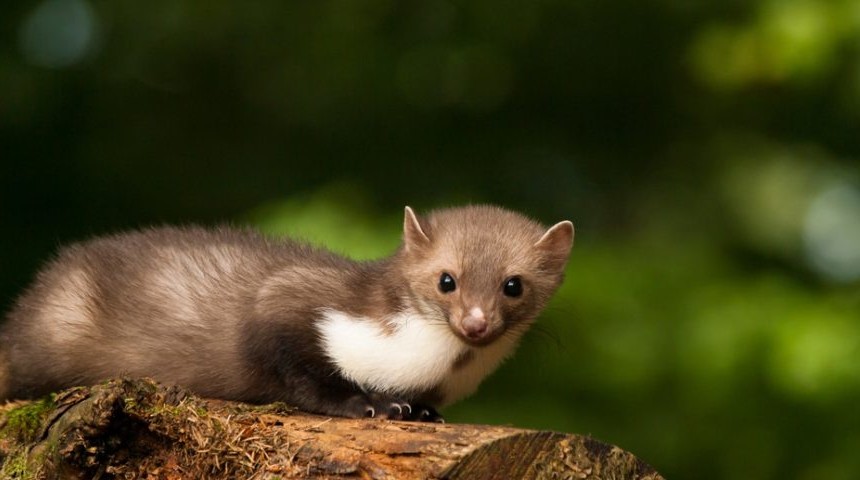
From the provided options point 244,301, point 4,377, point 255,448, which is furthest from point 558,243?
point 4,377

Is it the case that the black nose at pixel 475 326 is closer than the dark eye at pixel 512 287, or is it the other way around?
the black nose at pixel 475 326

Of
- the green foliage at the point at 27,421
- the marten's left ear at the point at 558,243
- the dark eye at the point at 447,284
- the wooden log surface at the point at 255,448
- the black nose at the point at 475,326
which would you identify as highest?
the marten's left ear at the point at 558,243

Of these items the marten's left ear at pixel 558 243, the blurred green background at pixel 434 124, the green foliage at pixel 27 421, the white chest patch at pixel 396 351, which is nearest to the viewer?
the green foliage at pixel 27 421

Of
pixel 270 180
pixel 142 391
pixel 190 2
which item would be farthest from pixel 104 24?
pixel 142 391

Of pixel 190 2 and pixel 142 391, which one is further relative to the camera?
pixel 190 2

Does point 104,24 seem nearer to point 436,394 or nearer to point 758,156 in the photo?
point 758,156

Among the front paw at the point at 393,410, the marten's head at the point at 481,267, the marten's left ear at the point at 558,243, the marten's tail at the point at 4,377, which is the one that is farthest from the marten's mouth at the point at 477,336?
the marten's tail at the point at 4,377

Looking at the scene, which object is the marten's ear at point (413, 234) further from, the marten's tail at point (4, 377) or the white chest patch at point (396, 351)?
the marten's tail at point (4, 377)
